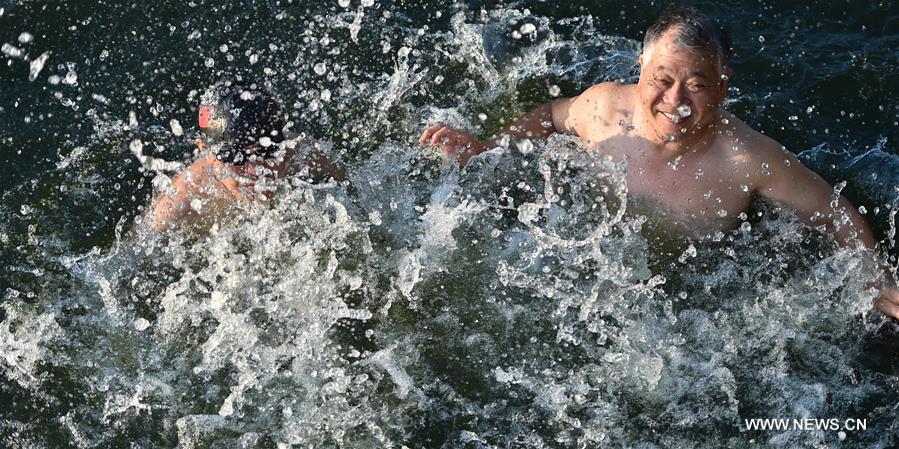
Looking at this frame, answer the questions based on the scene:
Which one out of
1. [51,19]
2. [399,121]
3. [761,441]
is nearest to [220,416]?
[399,121]

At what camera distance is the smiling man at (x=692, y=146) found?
398 cm

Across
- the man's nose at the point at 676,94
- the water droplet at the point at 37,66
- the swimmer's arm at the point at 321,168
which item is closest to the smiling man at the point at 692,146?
the man's nose at the point at 676,94

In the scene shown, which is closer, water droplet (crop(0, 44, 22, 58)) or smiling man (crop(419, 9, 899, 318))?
smiling man (crop(419, 9, 899, 318))

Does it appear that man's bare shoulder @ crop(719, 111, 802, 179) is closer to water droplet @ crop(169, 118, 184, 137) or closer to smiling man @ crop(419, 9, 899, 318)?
smiling man @ crop(419, 9, 899, 318)

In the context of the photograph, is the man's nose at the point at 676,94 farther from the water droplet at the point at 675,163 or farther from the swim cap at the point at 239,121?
the swim cap at the point at 239,121

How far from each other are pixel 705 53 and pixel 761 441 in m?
1.51

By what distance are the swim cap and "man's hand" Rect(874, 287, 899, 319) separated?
2.55m

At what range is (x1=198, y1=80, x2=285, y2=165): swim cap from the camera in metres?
4.21

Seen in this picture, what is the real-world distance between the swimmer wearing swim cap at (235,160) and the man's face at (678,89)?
4.89 ft

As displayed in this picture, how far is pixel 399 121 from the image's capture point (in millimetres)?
5215

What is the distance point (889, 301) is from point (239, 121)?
8.83 feet

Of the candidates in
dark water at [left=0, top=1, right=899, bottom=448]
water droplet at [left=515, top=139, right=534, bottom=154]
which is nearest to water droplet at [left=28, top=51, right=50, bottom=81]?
dark water at [left=0, top=1, right=899, bottom=448]

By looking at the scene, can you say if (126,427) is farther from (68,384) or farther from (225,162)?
(225,162)

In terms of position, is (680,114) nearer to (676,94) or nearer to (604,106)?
(676,94)
